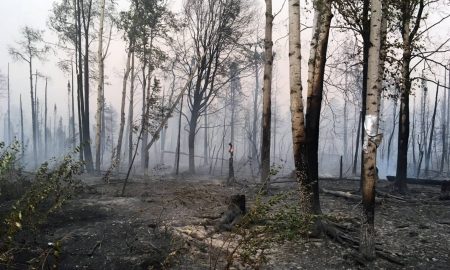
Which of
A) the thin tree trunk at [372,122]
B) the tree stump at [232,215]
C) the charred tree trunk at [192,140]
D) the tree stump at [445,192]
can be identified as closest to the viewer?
the thin tree trunk at [372,122]

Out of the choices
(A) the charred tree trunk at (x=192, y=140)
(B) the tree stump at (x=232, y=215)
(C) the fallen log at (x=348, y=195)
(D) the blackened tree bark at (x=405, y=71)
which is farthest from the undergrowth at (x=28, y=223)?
(A) the charred tree trunk at (x=192, y=140)

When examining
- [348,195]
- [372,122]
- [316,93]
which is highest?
[316,93]

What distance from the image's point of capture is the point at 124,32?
23406mm

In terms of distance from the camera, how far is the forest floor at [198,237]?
6152mm

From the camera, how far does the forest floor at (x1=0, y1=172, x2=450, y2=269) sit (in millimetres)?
6152

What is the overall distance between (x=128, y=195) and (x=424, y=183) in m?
12.1

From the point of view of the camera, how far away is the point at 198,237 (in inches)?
285

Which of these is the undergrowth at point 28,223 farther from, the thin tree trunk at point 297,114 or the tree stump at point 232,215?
the thin tree trunk at point 297,114

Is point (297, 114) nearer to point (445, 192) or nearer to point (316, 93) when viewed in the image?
point (316, 93)

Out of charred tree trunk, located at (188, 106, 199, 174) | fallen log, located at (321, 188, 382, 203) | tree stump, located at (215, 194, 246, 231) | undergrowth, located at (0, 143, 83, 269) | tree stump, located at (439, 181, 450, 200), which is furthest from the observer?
charred tree trunk, located at (188, 106, 199, 174)

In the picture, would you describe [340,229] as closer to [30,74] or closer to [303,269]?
[303,269]

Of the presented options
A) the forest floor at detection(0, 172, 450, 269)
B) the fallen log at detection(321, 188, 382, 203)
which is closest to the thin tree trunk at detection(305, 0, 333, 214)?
the forest floor at detection(0, 172, 450, 269)

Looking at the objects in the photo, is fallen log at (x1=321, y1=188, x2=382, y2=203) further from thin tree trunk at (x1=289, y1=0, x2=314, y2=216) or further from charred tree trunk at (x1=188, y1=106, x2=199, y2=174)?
charred tree trunk at (x1=188, y1=106, x2=199, y2=174)

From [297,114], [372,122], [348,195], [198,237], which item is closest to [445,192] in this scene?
[348,195]
